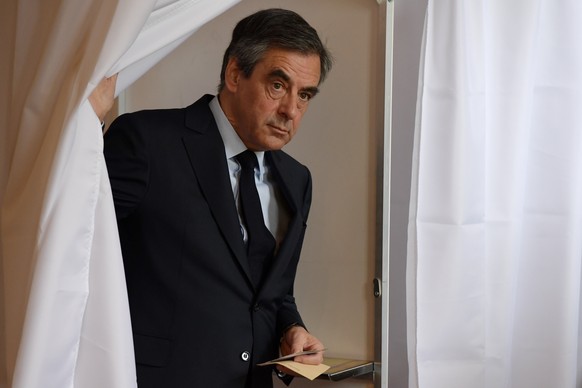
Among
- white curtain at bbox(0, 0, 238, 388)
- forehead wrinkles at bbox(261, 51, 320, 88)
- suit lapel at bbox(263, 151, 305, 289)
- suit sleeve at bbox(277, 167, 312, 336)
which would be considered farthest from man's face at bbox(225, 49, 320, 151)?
white curtain at bbox(0, 0, 238, 388)

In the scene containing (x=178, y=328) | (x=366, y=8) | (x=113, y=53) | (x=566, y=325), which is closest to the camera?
(x=113, y=53)

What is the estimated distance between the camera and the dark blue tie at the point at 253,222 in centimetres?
204

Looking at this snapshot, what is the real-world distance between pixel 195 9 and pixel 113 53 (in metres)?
0.31

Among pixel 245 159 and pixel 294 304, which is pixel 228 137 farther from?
pixel 294 304

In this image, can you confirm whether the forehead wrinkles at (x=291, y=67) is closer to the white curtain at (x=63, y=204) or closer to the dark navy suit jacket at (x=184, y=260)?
the dark navy suit jacket at (x=184, y=260)

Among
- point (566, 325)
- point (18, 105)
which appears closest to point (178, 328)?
point (18, 105)

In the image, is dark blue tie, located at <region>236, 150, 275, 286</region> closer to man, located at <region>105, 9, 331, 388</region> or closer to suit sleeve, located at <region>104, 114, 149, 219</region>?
man, located at <region>105, 9, 331, 388</region>

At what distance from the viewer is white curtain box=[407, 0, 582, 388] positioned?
2.03 m

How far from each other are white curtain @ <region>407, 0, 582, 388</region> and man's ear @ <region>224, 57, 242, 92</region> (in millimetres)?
451

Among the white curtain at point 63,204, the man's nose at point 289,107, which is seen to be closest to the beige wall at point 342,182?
the man's nose at point 289,107

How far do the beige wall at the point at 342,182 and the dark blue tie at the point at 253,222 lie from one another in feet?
1.26

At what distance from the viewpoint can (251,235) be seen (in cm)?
204

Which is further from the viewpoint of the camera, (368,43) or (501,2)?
(368,43)

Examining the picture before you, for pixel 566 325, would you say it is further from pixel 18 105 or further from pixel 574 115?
pixel 18 105
